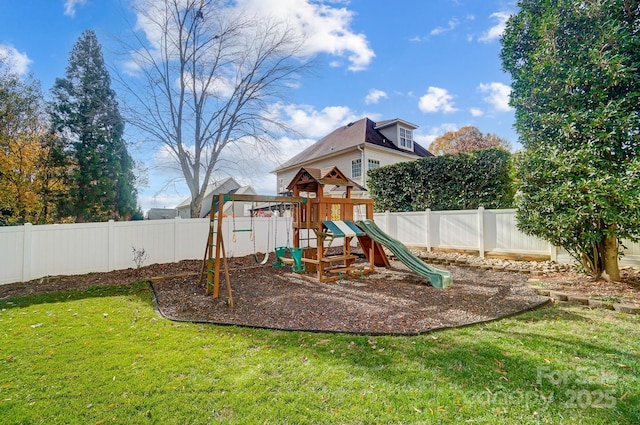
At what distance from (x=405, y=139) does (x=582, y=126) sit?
1385 cm

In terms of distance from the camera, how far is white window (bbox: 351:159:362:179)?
1708 centimetres

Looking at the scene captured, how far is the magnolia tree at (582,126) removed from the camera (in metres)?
4.82

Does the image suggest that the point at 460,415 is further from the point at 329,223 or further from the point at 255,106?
the point at 255,106

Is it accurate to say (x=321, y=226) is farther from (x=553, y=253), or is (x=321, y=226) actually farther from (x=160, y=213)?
(x=160, y=213)

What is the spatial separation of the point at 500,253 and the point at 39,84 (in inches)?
750

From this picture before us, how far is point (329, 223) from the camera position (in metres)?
6.97

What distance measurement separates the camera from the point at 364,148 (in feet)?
54.0

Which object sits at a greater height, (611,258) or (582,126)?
(582,126)

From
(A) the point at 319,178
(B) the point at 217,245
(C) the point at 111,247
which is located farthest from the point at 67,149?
(A) the point at 319,178

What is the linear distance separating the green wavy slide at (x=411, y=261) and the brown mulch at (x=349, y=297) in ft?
0.68

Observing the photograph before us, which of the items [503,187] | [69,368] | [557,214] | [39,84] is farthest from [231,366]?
[39,84]

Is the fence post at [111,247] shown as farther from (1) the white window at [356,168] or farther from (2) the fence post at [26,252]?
(1) the white window at [356,168]

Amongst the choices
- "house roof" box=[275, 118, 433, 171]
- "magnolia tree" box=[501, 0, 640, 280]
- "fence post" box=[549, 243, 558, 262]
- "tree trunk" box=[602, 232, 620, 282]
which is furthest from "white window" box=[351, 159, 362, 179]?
"tree trunk" box=[602, 232, 620, 282]

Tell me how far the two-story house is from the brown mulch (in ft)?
31.3
